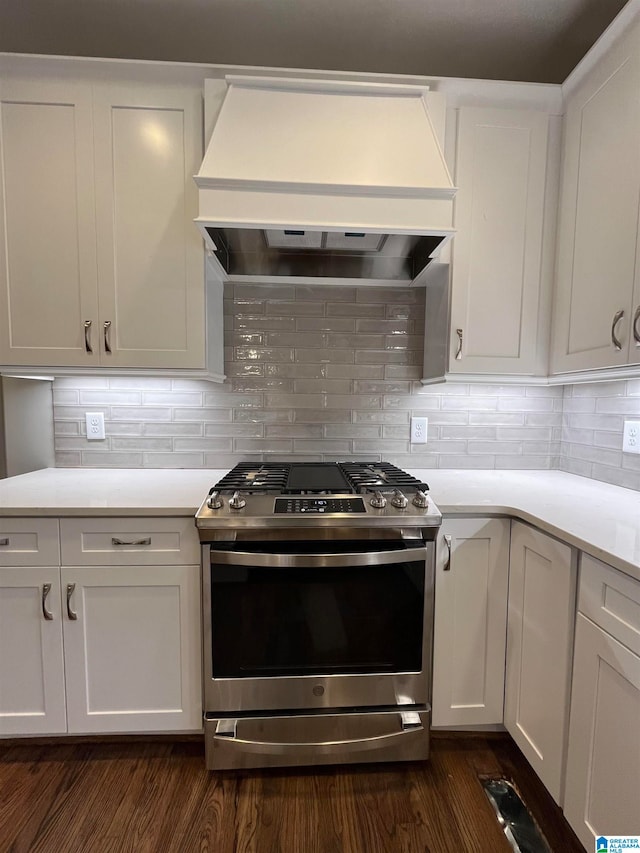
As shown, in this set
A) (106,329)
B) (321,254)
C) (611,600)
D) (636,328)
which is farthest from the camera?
(321,254)

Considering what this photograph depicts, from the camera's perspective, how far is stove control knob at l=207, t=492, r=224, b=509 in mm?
1338

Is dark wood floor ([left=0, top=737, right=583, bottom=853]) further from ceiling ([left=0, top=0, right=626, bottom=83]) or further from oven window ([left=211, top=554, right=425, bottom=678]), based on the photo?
ceiling ([left=0, top=0, right=626, bottom=83])

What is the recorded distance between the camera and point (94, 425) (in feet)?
6.34

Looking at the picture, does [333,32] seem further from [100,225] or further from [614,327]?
[614,327]

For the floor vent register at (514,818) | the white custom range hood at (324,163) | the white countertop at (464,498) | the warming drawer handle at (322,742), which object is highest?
the white custom range hood at (324,163)

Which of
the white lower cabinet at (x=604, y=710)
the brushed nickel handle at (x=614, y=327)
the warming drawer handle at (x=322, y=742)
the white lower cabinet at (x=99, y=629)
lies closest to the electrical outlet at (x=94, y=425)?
the white lower cabinet at (x=99, y=629)

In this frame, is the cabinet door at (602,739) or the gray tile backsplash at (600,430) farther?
the gray tile backsplash at (600,430)

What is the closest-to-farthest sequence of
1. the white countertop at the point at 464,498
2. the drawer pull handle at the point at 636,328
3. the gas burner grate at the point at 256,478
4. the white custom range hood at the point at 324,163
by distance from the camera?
the white countertop at the point at 464,498 → the drawer pull handle at the point at 636,328 → the white custom range hood at the point at 324,163 → the gas burner grate at the point at 256,478

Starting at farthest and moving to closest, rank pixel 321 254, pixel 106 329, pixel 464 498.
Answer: pixel 321 254, pixel 106 329, pixel 464 498

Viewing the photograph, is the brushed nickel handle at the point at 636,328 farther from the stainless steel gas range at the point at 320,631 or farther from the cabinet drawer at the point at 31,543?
the cabinet drawer at the point at 31,543

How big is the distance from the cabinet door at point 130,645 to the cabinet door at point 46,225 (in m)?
0.86

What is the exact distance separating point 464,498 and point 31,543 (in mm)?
1499

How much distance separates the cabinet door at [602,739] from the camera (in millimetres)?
912

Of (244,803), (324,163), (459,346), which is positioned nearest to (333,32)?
(324,163)
